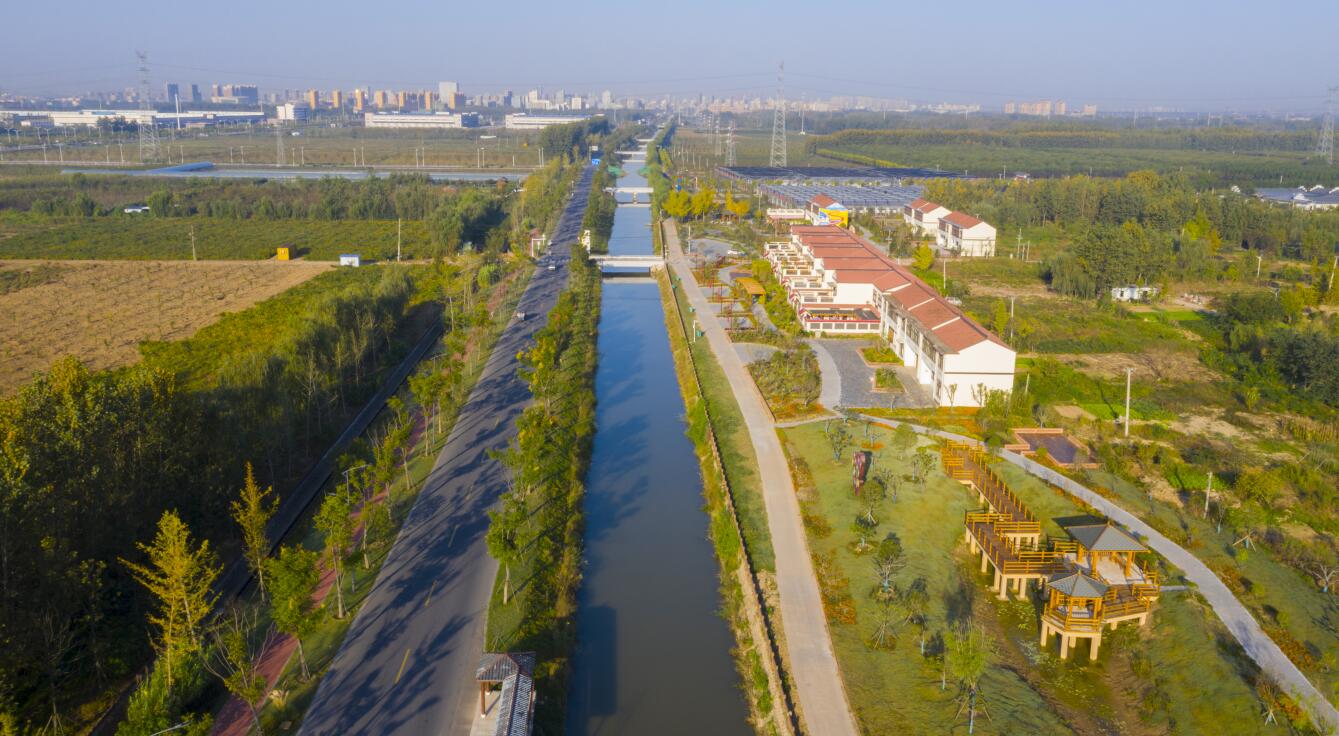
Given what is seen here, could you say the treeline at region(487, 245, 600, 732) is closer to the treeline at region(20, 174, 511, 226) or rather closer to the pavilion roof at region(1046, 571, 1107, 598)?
the pavilion roof at region(1046, 571, 1107, 598)

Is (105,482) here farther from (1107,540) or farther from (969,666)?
(1107,540)

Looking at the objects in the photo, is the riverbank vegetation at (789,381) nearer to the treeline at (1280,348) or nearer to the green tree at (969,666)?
the green tree at (969,666)

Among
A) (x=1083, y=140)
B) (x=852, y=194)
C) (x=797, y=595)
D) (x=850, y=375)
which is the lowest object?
(x=797, y=595)

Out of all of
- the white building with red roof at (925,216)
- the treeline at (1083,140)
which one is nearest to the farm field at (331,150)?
the treeline at (1083,140)

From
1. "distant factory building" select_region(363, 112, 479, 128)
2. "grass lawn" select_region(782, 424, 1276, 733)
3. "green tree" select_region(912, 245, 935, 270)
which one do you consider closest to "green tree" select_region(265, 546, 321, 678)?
"grass lawn" select_region(782, 424, 1276, 733)

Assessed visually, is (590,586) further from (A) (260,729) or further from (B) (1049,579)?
(B) (1049,579)

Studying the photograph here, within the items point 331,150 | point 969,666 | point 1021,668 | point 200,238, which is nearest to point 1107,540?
point 1021,668
